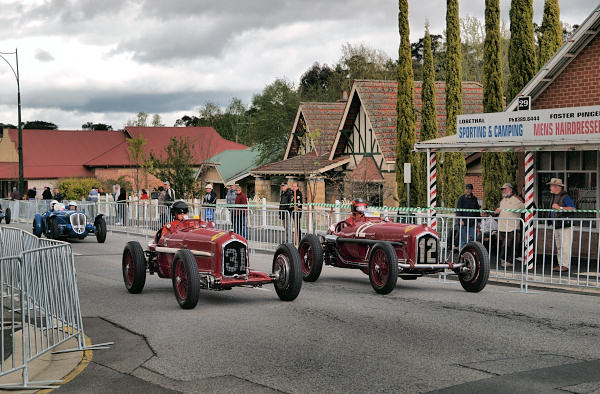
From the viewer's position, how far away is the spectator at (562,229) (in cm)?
1415

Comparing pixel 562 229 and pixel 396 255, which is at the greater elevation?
pixel 562 229

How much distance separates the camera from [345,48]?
69625 mm

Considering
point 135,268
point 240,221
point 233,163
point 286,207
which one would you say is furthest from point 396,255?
point 233,163

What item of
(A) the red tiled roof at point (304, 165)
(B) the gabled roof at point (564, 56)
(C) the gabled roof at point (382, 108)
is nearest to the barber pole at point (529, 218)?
(B) the gabled roof at point (564, 56)

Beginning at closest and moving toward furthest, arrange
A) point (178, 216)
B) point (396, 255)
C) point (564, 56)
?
point (396, 255), point (178, 216), point (564, 56)

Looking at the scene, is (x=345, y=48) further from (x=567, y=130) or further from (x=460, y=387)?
(x=460, y=387)

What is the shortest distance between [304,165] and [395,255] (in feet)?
88.1

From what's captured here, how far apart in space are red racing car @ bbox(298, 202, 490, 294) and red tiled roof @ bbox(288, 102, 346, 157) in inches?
1093

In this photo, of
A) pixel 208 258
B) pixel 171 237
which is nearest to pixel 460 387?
pixel 208 258

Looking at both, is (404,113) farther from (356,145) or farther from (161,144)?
(161,144)

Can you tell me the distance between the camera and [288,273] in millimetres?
11617

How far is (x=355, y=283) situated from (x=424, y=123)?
15.7m

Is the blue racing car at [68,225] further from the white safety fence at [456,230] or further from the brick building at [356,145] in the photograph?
the brick building at [356,145]

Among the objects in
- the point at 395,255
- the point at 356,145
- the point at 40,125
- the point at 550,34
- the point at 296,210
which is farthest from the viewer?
the point at 40,125
